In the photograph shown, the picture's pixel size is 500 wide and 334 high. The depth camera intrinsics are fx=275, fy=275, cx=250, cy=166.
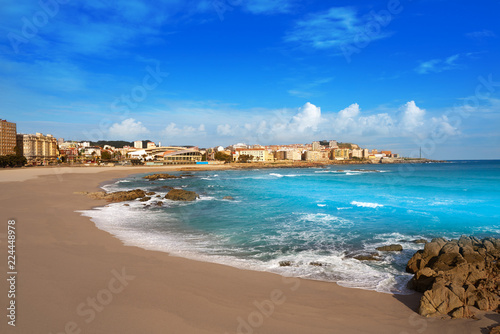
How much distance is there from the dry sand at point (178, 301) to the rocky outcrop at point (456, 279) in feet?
0.91

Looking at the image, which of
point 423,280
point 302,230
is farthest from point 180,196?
point 423,280

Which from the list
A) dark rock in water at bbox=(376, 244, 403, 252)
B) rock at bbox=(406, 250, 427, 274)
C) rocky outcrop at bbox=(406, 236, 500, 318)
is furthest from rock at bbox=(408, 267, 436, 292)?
dark rock in water at bbox=(376, 244, 403, 252)

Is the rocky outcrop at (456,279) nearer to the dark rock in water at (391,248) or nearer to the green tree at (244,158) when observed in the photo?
the dark rock in water at (391,248)

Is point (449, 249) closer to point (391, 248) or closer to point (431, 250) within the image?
point (431, 250)

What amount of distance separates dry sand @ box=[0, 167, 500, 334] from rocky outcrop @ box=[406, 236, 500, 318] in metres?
0.28

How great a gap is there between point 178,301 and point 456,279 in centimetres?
639

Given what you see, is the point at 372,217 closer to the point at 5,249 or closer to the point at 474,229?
the point at 474,229

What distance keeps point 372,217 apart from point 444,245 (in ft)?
29.8

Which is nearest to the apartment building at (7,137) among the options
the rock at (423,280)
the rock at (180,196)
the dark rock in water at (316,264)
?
the rock at (180,196)

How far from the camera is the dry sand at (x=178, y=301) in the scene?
5031mm

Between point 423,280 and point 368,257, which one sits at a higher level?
point 423,280

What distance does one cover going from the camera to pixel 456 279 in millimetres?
6422

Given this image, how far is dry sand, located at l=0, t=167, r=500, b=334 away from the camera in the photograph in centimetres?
503

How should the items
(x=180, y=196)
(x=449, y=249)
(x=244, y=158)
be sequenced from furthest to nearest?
(x=244, y=158)
(x=180, y=196)
(x=449, y=249)
